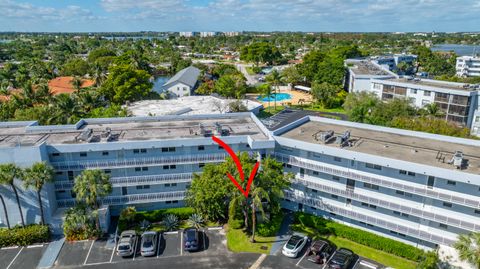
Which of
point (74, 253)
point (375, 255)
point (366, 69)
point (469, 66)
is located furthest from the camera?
point (469, 66)

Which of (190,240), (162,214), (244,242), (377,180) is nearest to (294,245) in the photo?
(244,242)

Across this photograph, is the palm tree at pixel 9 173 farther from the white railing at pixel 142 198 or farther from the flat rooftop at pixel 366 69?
the flat rooftop at pixel 366 69

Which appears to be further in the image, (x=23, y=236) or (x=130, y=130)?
(x=130, y=130)

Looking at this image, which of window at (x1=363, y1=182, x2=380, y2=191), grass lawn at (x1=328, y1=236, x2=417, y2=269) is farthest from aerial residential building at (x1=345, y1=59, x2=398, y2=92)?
grass lawn at (x1=328, y1=236, x2=417, y2=269)

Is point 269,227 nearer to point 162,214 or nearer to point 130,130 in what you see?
point 162,214

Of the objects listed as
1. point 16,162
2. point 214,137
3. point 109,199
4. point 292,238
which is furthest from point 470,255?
point 16,162

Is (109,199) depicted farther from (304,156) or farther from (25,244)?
(304,156)
